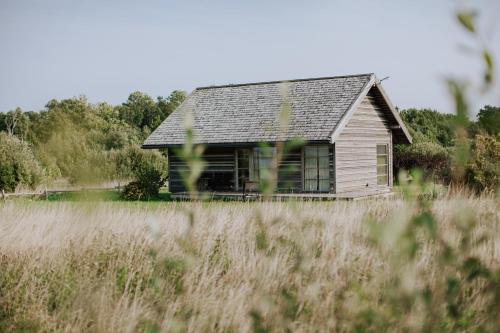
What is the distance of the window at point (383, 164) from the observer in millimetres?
24891

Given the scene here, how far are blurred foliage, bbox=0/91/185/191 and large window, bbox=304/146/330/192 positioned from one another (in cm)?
727

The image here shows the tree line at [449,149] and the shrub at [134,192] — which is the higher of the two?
the tree line at [449,149]

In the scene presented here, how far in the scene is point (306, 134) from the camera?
20.7m

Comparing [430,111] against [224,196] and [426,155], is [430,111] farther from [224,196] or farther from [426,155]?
[224,196]

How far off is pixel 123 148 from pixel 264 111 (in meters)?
13.3

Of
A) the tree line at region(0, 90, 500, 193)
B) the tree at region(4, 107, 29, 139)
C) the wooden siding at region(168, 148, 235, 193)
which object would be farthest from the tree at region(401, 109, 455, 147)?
the tree at region(4, 107, 29, 139)

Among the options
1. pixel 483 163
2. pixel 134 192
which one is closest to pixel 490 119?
pixel 483 163

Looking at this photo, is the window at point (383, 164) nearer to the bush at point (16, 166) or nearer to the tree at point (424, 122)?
the bush at point (16, 166)

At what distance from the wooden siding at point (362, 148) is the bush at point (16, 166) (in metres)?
13.3

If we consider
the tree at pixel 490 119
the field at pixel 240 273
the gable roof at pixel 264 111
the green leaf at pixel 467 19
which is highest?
the gable roof at pixel 264 111

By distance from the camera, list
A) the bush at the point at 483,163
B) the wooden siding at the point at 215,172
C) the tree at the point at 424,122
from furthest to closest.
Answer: the tree at the point at 424,122, the wooden siding at the point at 215,172, the bush at the point at 483,163

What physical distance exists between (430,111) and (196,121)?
27.6m

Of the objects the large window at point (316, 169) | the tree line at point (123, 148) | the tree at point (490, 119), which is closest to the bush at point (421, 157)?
the tree line at point (123, 148)

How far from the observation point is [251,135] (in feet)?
72.9
